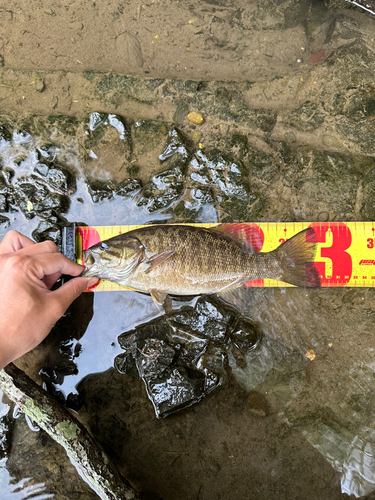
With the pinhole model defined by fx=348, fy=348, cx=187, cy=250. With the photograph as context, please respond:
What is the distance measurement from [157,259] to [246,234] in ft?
3.44

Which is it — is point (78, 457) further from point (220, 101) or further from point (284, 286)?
point (220, 101)

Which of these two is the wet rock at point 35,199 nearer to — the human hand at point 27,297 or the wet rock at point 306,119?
the human hand at point 27,297

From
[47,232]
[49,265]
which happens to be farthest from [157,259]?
[47,232]

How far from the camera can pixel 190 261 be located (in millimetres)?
3529

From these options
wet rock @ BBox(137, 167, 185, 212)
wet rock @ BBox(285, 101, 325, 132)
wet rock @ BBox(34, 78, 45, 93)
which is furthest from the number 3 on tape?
wet rock @ BBox(34, 78, 45, 93)

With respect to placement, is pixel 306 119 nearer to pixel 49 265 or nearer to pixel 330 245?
pixel 330 245

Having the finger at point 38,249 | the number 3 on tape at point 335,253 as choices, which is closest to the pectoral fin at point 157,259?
the finger at point 38,249

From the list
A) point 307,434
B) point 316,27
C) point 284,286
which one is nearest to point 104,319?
point 284,286

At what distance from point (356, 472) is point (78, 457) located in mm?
2833

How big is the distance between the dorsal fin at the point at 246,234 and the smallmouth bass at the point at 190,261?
5cm

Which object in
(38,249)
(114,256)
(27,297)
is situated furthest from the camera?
(114,256)

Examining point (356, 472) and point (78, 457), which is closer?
point (78, 457)

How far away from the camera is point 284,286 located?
3.90 meters

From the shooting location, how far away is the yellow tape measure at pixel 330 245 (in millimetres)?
3834
